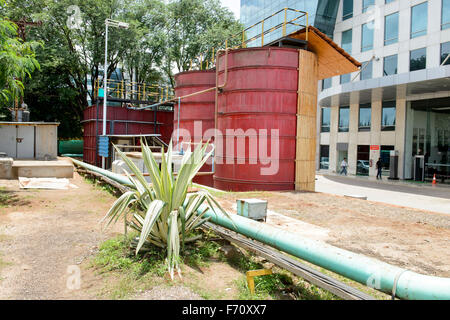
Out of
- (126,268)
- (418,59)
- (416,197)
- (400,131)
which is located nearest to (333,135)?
(400,131)

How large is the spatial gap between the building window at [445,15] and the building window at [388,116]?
622 centimetres

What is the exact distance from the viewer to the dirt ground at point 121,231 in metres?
4.47

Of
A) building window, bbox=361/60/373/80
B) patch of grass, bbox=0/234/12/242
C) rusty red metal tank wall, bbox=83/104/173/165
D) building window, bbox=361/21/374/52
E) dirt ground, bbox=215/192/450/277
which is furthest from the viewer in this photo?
building window, bbox=361/21/374/52

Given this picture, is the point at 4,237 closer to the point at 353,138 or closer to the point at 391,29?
the point at 353,138

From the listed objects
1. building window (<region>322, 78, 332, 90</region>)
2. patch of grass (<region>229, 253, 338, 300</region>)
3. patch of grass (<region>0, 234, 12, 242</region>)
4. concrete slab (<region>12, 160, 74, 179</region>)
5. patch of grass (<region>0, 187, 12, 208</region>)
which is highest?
building window (<region>322, 78, 332, 90</region>)

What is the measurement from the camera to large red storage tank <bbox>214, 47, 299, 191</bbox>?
1388 centimetres

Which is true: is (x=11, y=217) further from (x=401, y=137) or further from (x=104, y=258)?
(x=401, y=137)

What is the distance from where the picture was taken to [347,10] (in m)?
31.8

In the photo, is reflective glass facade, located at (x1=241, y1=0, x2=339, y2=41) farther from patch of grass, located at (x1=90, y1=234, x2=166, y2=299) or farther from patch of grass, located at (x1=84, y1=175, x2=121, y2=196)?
patch of grass, located at (x1=90, y1=234, x2=166, y2=299)

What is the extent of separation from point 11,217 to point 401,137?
26.5 meters

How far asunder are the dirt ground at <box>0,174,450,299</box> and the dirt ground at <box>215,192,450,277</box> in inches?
0.6

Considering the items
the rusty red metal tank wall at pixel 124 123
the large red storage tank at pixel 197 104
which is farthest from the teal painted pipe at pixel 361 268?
the rusty red metal tank wall at pixel 124 123

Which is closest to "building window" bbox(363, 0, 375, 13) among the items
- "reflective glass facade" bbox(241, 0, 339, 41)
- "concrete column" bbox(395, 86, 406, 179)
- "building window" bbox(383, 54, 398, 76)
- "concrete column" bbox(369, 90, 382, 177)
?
"reflective glass facade" bbox(241, 0, 339, 41)

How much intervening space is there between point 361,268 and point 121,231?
15.7 ft
